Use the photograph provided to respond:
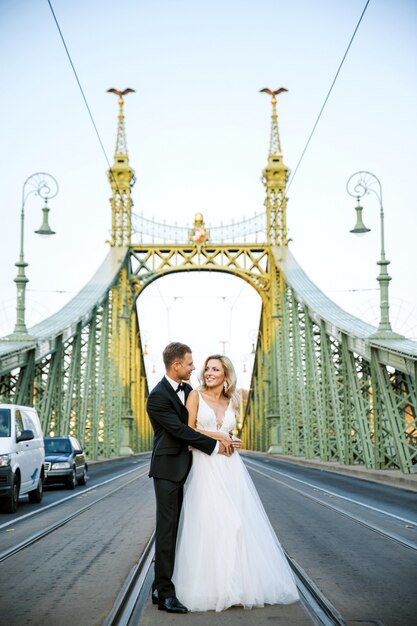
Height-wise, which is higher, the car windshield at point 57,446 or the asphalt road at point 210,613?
the car windshield at point 57,446

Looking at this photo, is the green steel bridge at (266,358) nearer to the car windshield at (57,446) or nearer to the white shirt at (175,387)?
the car windshield at (57,446)

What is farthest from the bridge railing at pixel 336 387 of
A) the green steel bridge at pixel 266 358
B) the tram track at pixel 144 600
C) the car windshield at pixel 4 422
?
the tram track at pixel 144 600

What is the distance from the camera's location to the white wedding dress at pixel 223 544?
644 cm

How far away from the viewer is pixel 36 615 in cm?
628

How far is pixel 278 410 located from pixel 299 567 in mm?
47497

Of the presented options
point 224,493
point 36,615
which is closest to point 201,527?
point 224,493

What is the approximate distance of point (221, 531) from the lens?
6.58m

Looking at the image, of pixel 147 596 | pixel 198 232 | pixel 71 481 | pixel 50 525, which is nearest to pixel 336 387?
pixel 71 481

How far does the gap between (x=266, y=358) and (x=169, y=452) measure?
52.6 meters

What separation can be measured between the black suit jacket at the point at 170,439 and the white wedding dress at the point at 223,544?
0.15 meters

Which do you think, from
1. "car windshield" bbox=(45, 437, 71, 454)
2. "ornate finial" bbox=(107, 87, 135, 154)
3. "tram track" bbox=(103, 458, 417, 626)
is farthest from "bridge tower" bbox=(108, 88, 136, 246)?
"tram track" bbox=(103, 458, 417, 626)

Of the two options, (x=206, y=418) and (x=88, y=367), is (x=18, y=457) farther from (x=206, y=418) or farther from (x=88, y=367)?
(x=88, y=367)

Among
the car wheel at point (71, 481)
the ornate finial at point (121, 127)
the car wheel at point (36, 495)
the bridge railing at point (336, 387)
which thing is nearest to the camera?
the car wheel at point (36, 495)

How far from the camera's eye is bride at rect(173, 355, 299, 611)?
21.1ft
